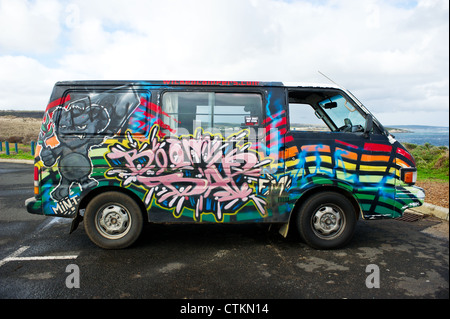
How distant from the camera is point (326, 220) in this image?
4613 millimetres

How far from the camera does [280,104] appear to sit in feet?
15.0

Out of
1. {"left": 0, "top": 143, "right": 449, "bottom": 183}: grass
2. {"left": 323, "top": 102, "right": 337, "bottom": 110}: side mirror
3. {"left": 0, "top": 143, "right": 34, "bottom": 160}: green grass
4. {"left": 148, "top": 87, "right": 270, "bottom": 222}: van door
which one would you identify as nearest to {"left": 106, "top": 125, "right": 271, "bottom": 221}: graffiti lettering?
{"left": 148, "top": 87, "right": 270, "bottom": 222}: van door

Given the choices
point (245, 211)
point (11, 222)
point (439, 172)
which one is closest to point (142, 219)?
point (245, 211)

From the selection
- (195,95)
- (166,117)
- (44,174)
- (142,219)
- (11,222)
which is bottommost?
(11,222)

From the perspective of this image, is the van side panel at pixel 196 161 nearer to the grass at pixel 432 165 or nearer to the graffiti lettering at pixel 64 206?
the graffiti lettering at pixel 64 206

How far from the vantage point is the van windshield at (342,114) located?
475cm

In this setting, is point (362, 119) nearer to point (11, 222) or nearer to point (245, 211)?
point (245, 211)

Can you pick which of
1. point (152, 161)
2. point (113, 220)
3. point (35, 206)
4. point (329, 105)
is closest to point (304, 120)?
point (329, 105)

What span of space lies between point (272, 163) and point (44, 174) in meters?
3.27

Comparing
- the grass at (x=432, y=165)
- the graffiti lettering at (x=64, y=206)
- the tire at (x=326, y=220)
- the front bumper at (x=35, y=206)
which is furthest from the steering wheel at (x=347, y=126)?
the grass at (x=432, y=165)

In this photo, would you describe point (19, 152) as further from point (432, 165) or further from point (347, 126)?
point (432, 165)

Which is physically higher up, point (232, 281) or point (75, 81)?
point (75, 81)
